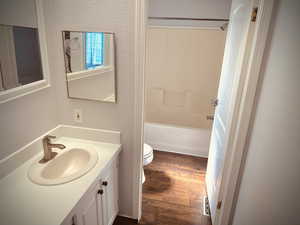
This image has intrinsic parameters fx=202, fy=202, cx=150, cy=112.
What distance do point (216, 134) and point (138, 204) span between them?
3.31ft

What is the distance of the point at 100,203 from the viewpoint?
1423 mm

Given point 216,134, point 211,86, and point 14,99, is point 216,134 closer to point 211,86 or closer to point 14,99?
point 211,86

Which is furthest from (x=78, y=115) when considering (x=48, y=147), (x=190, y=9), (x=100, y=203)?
(x=190, y=9)

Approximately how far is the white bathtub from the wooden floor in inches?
4.4

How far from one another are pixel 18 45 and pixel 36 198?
89cm

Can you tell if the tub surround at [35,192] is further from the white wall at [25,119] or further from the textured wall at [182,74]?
the textured wall at [182,74]

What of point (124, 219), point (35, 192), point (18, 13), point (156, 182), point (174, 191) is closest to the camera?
point (35, 192)

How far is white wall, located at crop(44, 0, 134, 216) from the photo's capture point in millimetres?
1328

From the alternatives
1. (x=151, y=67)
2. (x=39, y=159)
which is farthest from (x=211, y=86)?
(x=39, y=159)

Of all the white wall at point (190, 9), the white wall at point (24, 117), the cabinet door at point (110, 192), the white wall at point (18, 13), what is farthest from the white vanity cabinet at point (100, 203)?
the white wall at point (190, 9)

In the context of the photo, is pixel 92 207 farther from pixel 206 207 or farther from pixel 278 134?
pixel 206 207

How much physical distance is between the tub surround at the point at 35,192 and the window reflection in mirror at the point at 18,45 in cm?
46

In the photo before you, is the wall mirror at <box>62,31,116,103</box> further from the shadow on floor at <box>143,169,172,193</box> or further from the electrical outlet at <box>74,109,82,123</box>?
the shadow on floor at <box>143,169,172,193</box>

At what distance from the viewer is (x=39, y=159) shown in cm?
139
